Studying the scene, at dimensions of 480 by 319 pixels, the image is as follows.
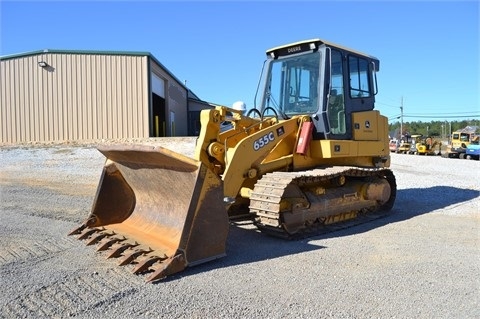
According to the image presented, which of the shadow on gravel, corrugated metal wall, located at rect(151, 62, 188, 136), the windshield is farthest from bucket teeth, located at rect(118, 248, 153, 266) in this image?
corrugated metal wall, located at rect(151, 62, 188, 136)

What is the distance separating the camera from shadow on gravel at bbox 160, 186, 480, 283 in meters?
4.75

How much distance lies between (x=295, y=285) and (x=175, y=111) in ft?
85.3

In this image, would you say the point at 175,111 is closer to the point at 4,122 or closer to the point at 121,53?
the point at 121,53

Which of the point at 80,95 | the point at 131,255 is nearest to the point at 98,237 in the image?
the point at 131,255

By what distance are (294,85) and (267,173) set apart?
6.24 ft

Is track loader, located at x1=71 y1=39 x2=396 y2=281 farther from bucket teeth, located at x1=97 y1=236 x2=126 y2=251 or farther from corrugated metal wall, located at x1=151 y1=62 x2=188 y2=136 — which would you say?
corrugated metal wall, located at x1=151 y1=62 x2=188 y2=136

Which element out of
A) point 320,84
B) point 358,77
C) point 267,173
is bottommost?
point 267,173

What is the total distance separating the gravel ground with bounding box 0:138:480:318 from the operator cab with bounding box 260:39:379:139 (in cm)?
186

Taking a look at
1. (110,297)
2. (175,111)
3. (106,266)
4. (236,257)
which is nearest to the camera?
(110,297)

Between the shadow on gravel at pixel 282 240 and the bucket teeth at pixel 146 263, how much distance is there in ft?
0.83

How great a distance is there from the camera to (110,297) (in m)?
3.64

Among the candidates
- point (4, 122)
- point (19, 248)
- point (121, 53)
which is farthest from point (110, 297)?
point (4, 122)

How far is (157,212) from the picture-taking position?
5387 millimetres

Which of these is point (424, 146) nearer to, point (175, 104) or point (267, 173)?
point (175, 104)
